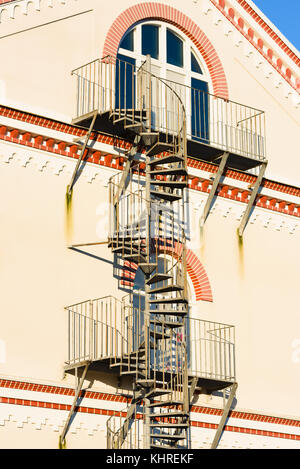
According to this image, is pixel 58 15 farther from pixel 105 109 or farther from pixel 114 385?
pixel 114 385

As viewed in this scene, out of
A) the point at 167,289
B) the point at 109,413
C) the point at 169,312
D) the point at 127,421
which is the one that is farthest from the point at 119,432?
the point at 167,289

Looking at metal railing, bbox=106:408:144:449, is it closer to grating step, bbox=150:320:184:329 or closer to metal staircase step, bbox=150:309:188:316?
grating step, bbox=150:320:184:329

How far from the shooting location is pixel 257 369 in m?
25.4

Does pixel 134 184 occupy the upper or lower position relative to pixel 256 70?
lower

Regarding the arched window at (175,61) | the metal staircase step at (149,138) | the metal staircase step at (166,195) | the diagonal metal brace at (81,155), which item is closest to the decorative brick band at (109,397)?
the diagonal metal brace at (81,155)

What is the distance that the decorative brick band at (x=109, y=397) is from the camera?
72.5ft

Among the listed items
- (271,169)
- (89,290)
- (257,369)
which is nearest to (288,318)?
(257,369)

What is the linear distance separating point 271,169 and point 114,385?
6605mm

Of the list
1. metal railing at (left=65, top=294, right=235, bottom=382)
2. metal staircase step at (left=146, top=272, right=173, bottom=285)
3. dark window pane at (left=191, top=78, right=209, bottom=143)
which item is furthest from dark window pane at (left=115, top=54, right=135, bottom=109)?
metal railing at (left=65, top=294, right=235, bottom=382)

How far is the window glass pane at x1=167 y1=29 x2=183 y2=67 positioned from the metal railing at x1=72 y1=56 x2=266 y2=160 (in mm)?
648

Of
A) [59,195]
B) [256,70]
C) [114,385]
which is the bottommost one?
[114,385]

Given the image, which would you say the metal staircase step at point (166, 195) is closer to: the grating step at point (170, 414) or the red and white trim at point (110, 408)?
the red and white trim at point (110, 408)

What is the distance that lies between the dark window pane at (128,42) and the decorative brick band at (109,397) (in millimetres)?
7264

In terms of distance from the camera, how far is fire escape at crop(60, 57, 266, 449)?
23.0 metres
